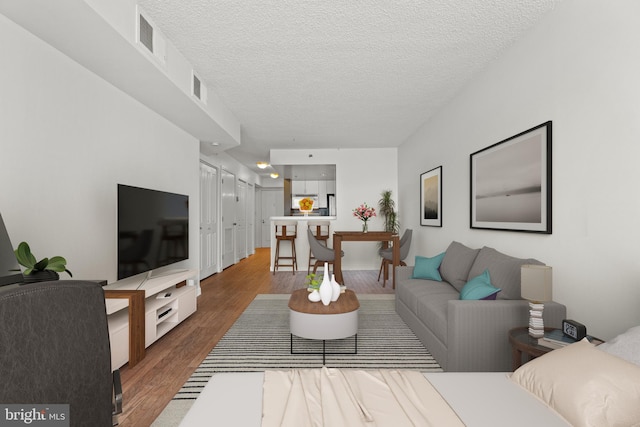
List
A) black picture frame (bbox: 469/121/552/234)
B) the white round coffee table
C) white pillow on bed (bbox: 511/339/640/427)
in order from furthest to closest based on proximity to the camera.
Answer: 1. the white round coffee table
2. black picture frame (bbox: 469/121/552/234)
3. white pillow on bed (bbox: 511/339/640/427)

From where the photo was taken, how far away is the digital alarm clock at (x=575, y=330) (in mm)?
1769

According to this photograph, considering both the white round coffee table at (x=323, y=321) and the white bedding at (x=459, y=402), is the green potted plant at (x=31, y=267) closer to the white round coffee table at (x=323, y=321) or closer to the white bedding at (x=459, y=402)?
the white bedding at (x=459, y=402)

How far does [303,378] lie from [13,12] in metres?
2.64

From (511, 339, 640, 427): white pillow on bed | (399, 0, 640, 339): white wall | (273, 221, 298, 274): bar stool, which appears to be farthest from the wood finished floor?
(399, 0, 640, 339): white wall

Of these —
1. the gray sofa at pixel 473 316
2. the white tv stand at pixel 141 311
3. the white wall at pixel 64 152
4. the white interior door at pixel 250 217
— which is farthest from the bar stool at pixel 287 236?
the gray sofa at pixel 473 316

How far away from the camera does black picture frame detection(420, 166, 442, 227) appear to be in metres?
4.68

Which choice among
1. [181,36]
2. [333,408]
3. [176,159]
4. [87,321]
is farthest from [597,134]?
[176,159]

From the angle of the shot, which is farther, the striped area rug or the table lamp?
the striped area rug

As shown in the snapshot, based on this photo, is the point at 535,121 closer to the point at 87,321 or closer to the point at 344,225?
the point at 87,321

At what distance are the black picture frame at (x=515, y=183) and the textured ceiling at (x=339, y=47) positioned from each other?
0.92 m

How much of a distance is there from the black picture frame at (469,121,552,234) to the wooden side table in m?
0.89

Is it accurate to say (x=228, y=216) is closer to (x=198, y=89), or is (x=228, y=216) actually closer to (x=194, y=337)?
(x=198, y=89)

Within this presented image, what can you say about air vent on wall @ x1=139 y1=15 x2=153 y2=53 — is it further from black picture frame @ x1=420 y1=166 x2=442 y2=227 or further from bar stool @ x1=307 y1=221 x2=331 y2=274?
bar stool @ x1=307 y1=221 x2=331 y2=274

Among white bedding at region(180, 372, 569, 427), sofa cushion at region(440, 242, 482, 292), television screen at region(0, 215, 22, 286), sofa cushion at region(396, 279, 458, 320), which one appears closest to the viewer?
white bedding at region(180, 372, 569, 427)
